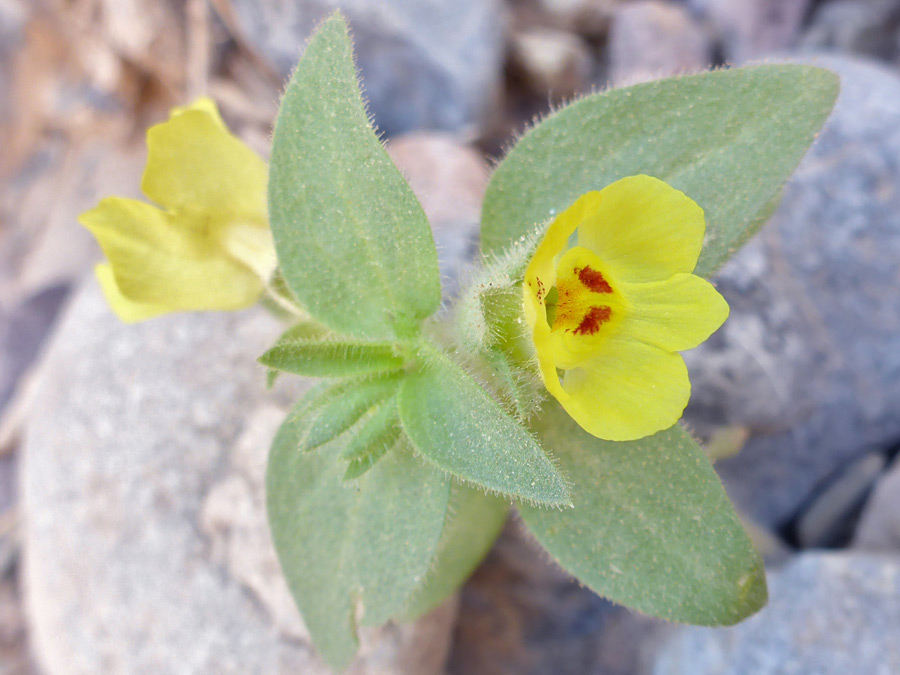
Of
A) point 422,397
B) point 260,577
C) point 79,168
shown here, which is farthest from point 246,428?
point 79,168

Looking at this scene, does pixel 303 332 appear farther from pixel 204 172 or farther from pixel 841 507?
pixel 841 507

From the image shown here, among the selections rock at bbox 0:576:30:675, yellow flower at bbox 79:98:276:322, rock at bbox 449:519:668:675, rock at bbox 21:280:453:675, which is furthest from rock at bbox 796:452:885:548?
rock at bbox 0:576:30:675

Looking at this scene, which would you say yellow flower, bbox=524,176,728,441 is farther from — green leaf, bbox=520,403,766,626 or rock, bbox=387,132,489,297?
rock, bbox=387,132,489,297

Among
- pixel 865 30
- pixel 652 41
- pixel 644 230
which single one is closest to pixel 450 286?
pixel 644 230

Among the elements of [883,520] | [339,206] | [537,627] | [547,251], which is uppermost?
[547,251]

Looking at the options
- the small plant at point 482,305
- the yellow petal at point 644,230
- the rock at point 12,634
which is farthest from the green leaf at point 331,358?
the rock at point 12,634

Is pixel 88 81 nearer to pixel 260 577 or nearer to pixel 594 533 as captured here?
pixel 260 577

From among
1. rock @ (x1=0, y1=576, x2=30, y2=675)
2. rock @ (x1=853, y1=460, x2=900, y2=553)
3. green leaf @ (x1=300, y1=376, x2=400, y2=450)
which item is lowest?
rock @ (x1=0, y1=576, x2=30, y2=675)

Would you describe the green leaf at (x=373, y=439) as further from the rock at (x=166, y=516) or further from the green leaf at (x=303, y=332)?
the rock at (x=166, y=516)
